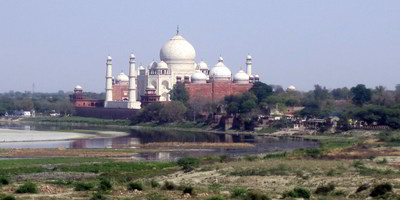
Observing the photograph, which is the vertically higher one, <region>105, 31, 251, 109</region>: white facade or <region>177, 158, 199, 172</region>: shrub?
<region>105, 31, 251, 109</region>: white facade

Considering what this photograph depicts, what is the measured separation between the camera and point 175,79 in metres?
99.8

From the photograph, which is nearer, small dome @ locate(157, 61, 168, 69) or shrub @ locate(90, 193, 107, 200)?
shrub @ locate(90, 193, 107, 200)

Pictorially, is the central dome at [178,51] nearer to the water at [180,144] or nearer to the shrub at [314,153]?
the water at [180,144]

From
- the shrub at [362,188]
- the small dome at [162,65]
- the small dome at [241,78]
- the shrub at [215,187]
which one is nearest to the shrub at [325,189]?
the shrub at [362,188]

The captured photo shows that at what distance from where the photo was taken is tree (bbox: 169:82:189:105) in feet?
302

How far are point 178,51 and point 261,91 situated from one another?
14.6 m

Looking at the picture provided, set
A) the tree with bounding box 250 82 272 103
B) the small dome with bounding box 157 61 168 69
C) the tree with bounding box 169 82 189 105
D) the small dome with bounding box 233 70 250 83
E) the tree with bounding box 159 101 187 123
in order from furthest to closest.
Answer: the small dome with bounding box 233 70 250 83, the small dome with bounding box 157 61 168 69, the tree with bounding box 169 82 189 105, the tree with bounding box 250 82 272 103, the tree with bounding box 159 101 187 123

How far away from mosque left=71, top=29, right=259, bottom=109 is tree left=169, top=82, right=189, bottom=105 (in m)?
0.95

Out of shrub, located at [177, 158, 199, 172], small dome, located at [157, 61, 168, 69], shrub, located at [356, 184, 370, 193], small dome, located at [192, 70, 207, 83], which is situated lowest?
shrub, located at [356, 184, 370, 193]

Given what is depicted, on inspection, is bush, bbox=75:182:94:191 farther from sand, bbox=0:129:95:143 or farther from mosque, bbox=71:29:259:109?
mosque, bbox=71:29:259:109

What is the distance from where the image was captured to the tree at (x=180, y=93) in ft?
302

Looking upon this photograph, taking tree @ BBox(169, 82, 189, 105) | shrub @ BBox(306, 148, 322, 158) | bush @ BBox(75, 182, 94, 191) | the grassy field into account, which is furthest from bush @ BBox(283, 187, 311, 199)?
tree @ BBox(169, 82, 189, 105)

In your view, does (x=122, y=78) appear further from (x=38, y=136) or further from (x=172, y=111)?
(x=38, y=136)

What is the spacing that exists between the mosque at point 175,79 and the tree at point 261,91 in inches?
217
